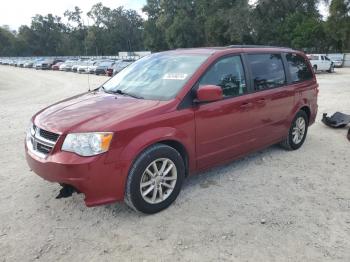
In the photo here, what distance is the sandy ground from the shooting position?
323 cm

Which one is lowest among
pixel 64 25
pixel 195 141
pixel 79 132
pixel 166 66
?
pixel 195 141

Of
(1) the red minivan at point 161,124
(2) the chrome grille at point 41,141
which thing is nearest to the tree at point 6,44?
(1) the red minivan at point 161,124

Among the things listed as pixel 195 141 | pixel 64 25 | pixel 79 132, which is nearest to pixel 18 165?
pixel 79 132

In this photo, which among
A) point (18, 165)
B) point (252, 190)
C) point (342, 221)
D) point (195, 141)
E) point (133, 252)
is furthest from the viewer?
point (18, 165)

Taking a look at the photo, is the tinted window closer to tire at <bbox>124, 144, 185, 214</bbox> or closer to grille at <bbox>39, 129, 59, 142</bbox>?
tire at <bbox>124, 144, 185, 214</bbox>

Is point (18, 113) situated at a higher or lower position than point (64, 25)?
lower

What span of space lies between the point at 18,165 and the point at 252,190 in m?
3.59

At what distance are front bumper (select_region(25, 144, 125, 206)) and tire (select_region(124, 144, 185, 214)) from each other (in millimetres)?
149

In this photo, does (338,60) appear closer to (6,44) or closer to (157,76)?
(157,76)

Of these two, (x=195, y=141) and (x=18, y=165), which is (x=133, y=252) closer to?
(x=195, y=141)

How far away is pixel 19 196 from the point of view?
4.41 meters

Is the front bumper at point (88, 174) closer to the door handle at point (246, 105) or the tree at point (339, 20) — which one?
the door handle at point (246, 105)

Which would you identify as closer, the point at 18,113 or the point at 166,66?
the point at 166,66

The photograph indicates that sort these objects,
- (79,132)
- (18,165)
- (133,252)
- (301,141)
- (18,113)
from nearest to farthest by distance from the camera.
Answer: (133,252) → (79,132) → (18,165) → (301,141) → (18,113)
